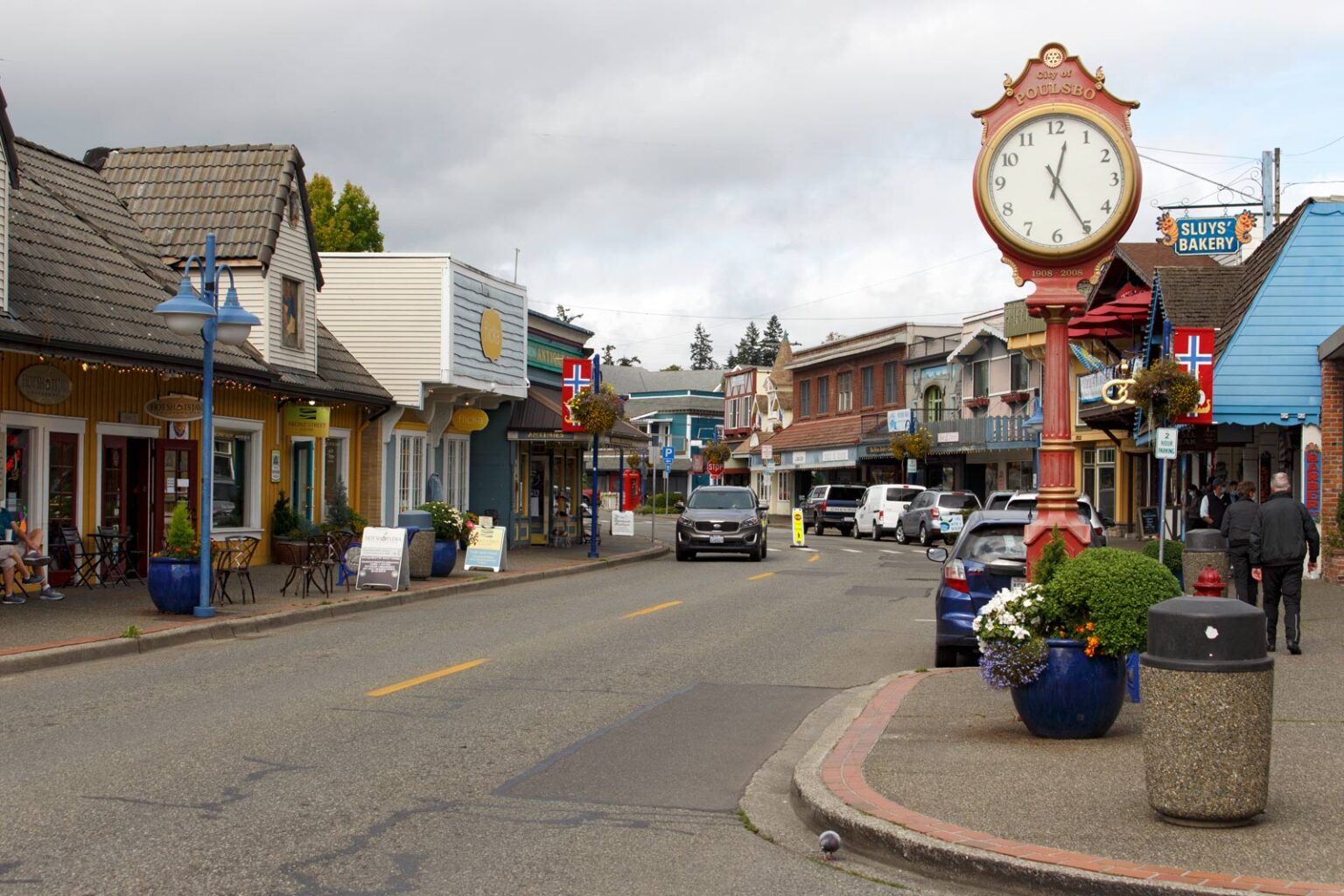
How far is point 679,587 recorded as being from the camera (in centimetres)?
2312

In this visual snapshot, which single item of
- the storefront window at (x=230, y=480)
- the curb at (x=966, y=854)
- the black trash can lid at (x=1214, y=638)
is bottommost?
the curb at (x=966, y=854)

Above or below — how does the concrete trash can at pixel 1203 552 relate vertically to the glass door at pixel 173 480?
below

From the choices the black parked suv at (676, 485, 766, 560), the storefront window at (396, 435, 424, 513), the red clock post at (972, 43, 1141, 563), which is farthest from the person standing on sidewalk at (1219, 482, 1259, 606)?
the storefront window at (396, 435, 424, 513)

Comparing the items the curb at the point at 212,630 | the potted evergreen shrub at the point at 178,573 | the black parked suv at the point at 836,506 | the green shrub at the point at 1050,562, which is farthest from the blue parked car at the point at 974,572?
the black parked suv at the point at 836,506

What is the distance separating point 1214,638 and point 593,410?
23845 mm

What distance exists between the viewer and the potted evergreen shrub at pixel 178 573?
16141 mm

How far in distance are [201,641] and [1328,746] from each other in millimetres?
11072

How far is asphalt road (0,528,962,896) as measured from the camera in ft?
20.3

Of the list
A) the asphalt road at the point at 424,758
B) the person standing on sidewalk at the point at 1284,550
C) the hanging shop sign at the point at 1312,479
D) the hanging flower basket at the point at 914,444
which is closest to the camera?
the asphalt road at the point at 424,758

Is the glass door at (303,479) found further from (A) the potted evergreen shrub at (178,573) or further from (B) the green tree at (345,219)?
(B) the green tree at (345,219)

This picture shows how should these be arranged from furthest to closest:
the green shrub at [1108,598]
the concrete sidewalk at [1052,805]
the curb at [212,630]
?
the curb at [212,630] < the green shrub at [1108,598] < the concrete sidewalk at [1052,805]

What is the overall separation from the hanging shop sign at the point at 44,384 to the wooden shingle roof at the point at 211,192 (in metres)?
5.42

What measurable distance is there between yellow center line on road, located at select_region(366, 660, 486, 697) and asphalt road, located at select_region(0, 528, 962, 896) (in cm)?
5

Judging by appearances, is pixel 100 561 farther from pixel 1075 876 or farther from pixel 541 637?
pixel 1075 876
